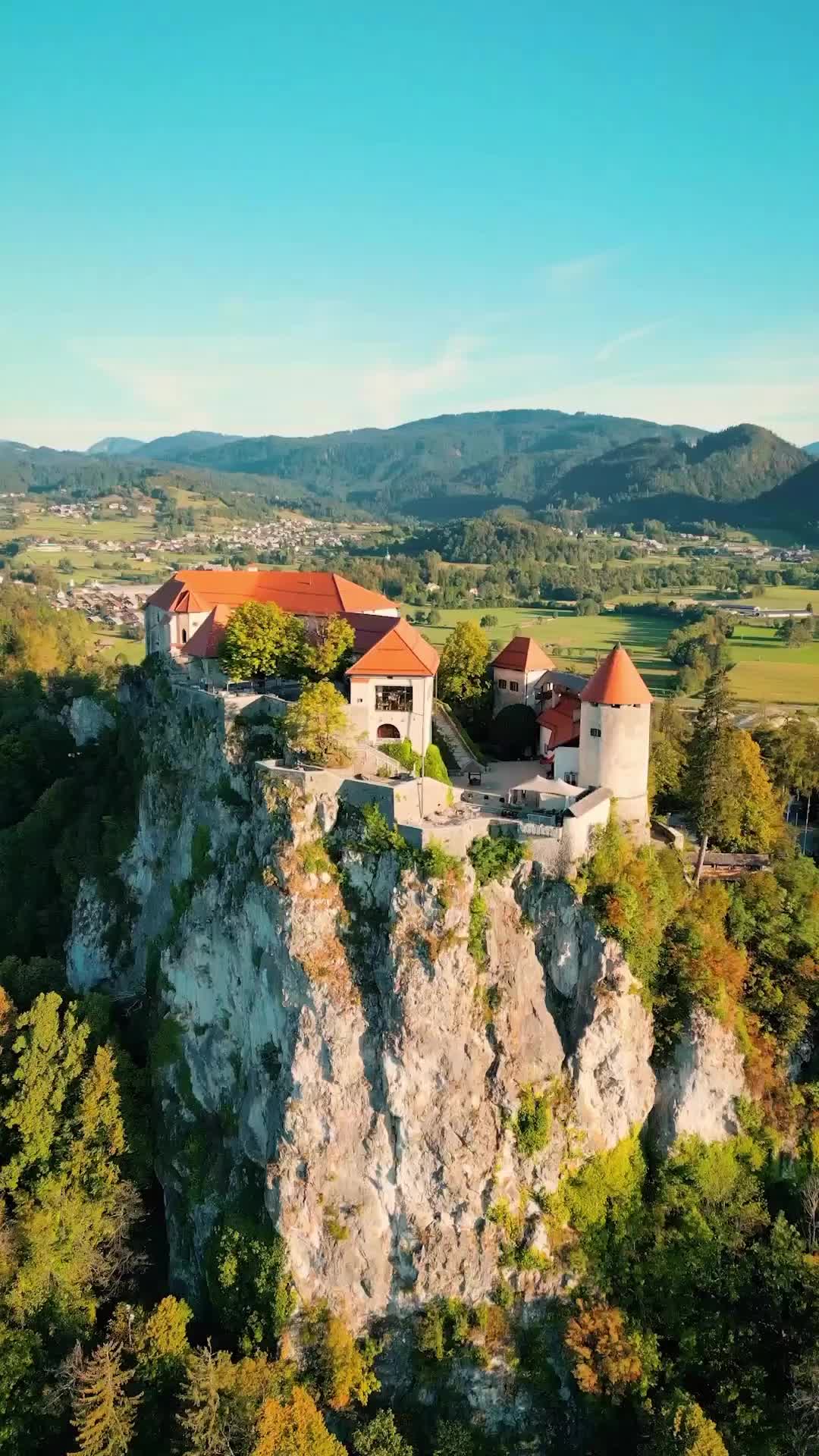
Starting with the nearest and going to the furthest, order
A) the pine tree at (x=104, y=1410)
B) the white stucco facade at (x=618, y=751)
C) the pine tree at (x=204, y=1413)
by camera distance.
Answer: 1. the pine tree at (x=204, y=1413)
2. the pine tree at (x=104, y=1410)
3. the white stucco facade at (x=618, y=751)

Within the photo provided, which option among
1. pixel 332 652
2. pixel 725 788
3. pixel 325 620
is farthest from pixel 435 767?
pixel 725 788

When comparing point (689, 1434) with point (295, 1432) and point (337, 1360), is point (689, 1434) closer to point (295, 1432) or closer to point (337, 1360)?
→ point (337, 1360)

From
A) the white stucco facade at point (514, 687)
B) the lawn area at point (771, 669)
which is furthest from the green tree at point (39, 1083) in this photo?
the lawn area at point (771, 669)

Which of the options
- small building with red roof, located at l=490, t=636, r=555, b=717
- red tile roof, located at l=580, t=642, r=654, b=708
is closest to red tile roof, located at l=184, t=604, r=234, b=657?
small building with red roof, located at l=490, t=636, r=555, b=717

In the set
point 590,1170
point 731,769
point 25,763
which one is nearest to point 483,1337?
point 590,1170

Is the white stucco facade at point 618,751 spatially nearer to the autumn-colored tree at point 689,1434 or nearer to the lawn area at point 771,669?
the autumn-colored tree at point 689,1434

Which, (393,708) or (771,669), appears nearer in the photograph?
(393,708)

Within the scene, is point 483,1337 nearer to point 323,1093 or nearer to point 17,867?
point 323,1093
